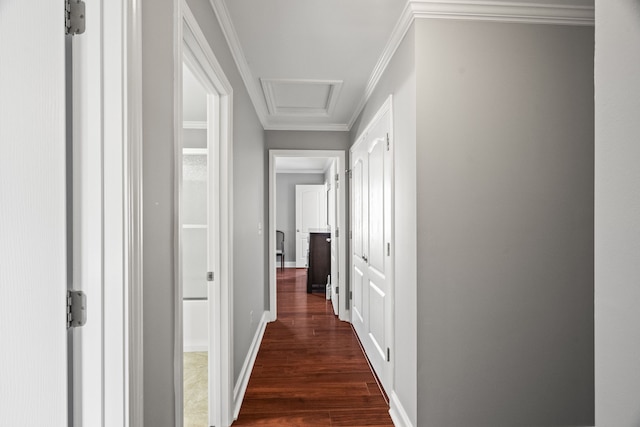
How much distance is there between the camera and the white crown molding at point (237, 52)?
5.41ft

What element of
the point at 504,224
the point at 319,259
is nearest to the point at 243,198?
the point at 504,224

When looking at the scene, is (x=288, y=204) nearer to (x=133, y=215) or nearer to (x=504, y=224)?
(x=504, y=224)

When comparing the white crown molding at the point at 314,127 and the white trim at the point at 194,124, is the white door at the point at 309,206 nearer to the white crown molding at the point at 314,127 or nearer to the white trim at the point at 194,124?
the white crown molding at the point at 314,127

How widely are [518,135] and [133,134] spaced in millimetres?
1834

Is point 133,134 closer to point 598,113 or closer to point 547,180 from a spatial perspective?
point 598,113

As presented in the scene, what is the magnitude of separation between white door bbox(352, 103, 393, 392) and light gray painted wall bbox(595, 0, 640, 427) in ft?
4.82

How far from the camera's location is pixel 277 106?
3.24 meters

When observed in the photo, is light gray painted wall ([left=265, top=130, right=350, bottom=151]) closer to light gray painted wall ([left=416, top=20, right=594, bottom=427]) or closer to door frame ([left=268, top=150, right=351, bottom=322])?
door frame ([left=268, top=150, right=351, bottom=322])

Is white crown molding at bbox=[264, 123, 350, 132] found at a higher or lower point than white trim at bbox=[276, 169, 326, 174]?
higher
